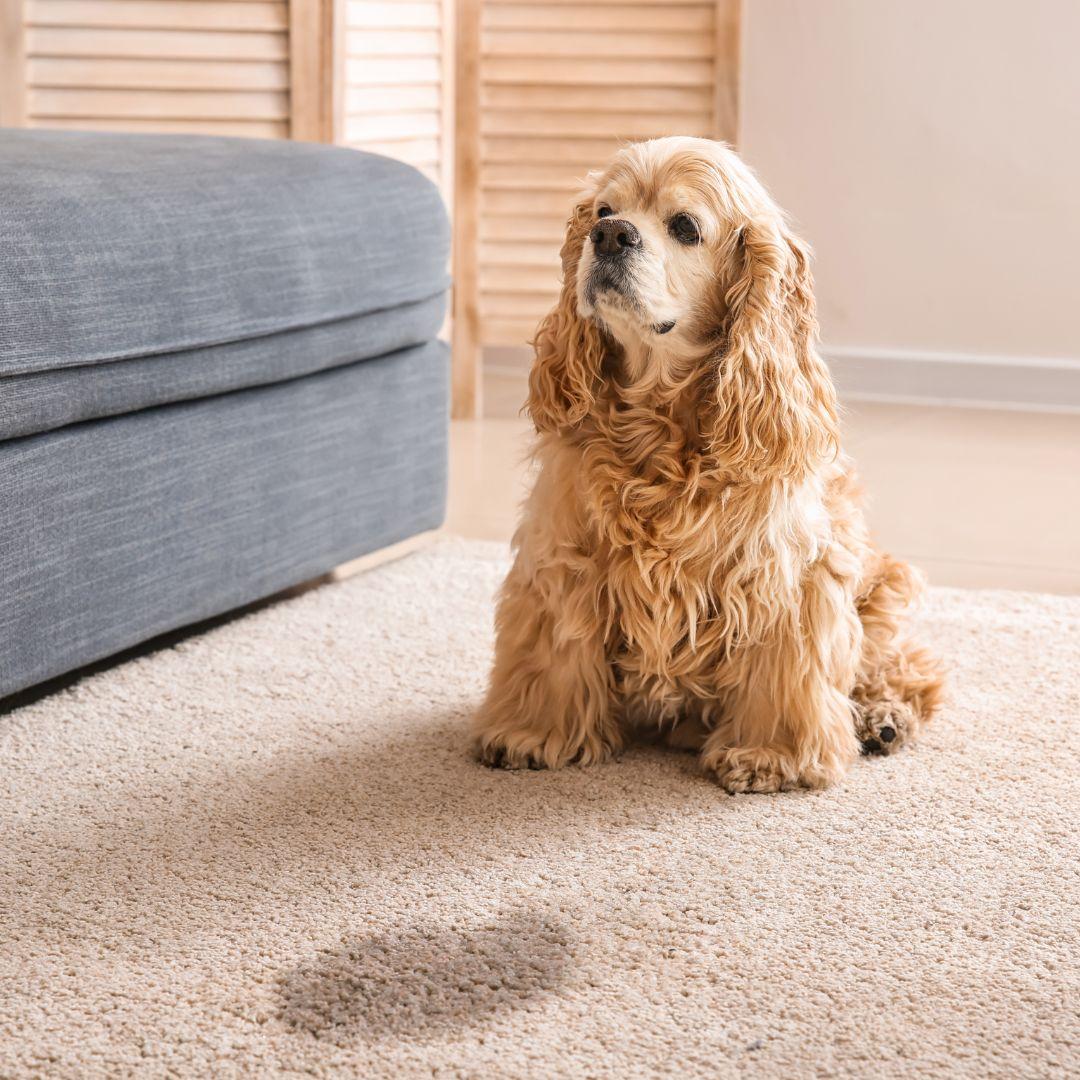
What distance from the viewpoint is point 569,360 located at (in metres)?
1.74

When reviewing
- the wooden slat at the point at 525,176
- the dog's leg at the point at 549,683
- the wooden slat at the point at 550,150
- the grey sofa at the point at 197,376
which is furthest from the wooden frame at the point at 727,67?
the dog's leg at the point at 549,683

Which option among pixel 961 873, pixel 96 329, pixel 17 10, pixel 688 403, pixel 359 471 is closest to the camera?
pixel 961 873

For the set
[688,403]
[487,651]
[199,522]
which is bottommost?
[487,651]

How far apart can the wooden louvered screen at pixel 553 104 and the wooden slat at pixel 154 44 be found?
651 millimetres

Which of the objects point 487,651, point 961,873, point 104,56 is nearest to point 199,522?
point 487,651

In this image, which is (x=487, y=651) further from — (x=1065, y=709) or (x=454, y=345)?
(x=454, y=345)

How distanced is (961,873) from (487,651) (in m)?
0.88

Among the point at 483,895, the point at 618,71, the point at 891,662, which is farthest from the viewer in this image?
the point at 618,71

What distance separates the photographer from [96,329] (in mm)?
1855

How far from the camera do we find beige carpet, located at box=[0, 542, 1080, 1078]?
3.90 feet

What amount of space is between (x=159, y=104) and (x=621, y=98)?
1143 millimetres

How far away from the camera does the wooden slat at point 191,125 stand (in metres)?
3.45

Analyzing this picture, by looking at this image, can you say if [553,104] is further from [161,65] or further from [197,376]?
[197,376]

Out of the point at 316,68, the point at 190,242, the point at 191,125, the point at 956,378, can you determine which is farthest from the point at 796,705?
the point at 956,378
